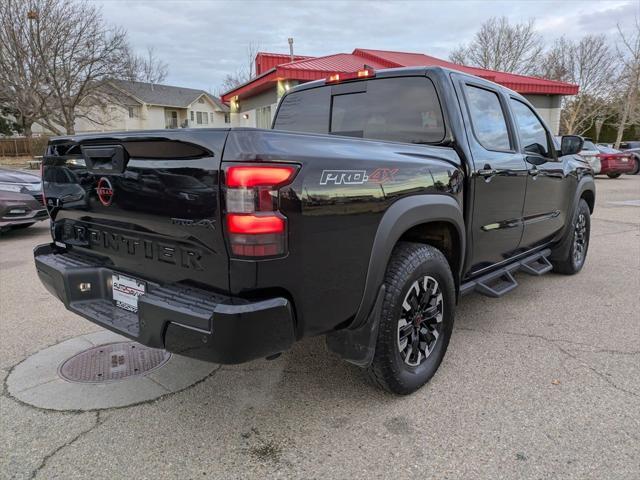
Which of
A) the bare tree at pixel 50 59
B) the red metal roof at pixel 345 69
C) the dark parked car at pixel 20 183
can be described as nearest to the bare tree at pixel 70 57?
the bare tree at pixel 50 59

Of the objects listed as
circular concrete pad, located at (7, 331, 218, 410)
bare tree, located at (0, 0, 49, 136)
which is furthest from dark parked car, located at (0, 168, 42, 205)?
bare tree, located at (0, 0, 49, 136)

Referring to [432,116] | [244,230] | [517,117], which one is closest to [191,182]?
[244,230]

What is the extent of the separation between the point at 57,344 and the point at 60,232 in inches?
42.8

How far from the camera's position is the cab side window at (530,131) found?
4055mm

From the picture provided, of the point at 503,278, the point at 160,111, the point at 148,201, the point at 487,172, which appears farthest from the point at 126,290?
the point at 160,111

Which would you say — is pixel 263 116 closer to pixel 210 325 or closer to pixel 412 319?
pixel 412 319

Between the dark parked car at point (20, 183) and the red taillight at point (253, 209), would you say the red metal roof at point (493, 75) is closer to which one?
the dark parked car at point (20, 183)

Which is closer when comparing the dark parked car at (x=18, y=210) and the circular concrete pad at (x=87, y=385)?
the circular concrete pad at (x=87, y=385)

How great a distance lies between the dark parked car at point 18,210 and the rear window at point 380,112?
5362 millimetres

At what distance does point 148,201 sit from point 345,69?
1419cm

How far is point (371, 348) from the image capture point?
2455 millimetres

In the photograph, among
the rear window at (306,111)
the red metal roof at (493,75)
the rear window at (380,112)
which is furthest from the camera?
the red metal roof at (493,75)

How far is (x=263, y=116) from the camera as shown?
1786cm

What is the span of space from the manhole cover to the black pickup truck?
0.65 m
